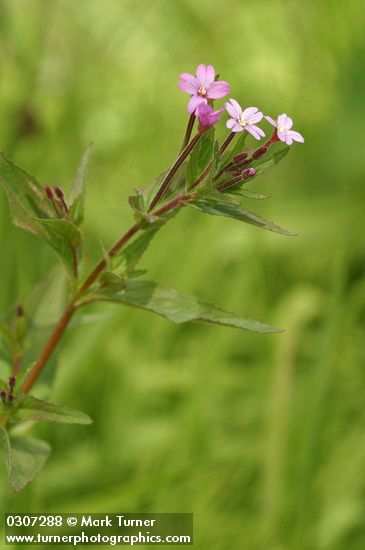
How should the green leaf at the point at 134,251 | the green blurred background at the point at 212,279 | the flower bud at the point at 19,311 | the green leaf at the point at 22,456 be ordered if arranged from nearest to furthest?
the green leaf at the point at 22,456 < the green leaf at the point at 134,251 < the flower bud at the point at 19,311 < the green blurred background at the point at 212,279

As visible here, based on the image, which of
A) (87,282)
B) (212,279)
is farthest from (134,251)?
(212,279)

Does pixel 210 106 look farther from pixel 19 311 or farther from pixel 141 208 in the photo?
pixel 19 311

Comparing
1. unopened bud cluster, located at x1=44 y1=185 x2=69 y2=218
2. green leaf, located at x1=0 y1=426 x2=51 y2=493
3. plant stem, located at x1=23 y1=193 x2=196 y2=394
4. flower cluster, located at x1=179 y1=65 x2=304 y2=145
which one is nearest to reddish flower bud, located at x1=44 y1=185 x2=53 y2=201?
unopened bud cluster, located at x1=44 y1=185 x2=69 y2=218

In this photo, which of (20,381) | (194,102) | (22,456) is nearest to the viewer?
(194,102)

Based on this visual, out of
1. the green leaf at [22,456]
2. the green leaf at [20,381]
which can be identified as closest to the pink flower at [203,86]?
the green leaf at [20,381]

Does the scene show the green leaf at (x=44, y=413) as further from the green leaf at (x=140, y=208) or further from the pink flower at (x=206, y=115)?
the pink flower at (x=206, y=115)

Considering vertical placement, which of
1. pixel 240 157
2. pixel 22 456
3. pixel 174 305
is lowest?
pixel 22 456

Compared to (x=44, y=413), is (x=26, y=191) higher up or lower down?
higher up
